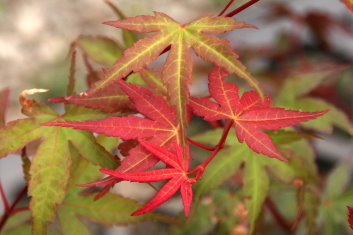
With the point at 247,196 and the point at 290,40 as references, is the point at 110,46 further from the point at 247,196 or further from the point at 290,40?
the point at 290,40

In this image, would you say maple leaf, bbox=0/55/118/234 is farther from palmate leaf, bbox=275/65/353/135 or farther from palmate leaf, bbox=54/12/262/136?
palmate leaf, bbox=275/65/353/135

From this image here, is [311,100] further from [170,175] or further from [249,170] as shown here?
[170,175]

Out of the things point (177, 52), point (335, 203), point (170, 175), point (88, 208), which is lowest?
point (335, 203)

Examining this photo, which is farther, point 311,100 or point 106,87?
point 311,100

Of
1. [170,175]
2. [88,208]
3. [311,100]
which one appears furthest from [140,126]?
[311,100]

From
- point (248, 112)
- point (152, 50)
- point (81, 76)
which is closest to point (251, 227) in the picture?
point (248, 112)

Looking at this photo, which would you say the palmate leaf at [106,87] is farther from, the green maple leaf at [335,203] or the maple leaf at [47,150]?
the green maple leaf at [335,203]
